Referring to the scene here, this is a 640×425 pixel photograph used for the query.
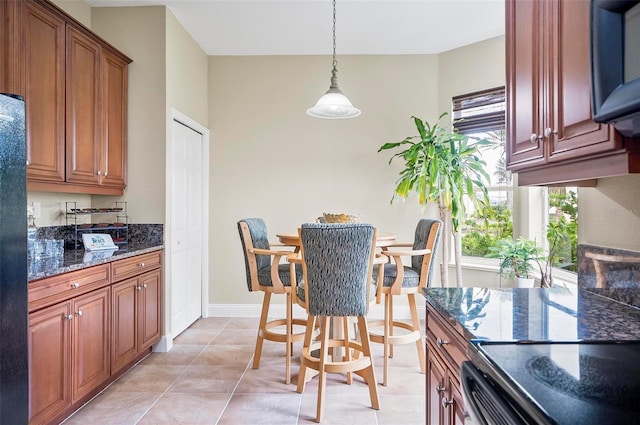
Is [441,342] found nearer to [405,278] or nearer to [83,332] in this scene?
[405,278]

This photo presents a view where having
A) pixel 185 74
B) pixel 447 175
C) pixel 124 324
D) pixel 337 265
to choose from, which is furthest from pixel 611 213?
pixel 185 74

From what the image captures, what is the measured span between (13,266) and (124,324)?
49.9 inches

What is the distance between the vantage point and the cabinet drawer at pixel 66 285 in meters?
1.80

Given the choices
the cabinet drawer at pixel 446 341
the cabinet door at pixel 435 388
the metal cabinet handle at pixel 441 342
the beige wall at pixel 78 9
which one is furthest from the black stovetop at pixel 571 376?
the beige wall at pixel 78 9

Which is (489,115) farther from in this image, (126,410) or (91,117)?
(126,410)

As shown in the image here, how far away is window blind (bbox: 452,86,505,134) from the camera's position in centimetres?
367

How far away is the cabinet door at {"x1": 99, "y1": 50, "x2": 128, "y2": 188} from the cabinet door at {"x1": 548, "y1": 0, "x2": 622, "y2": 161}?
2.98m

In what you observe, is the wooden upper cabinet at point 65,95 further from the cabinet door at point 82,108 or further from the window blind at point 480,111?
the window blind at point 480,111

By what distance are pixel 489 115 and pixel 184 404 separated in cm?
367

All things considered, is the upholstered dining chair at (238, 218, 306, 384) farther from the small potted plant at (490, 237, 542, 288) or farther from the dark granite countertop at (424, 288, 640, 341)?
the small potted plant at (490, 237, 542, 288)

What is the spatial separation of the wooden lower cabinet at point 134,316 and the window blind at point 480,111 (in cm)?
335

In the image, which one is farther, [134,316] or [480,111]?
[480,111]

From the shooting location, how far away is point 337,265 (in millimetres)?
2123

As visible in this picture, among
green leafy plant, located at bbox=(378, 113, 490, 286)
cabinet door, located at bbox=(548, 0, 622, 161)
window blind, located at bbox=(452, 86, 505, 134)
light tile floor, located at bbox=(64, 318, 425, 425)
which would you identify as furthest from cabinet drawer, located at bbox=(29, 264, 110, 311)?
window blind, located at bbox=(452, 86, 505, 134)
